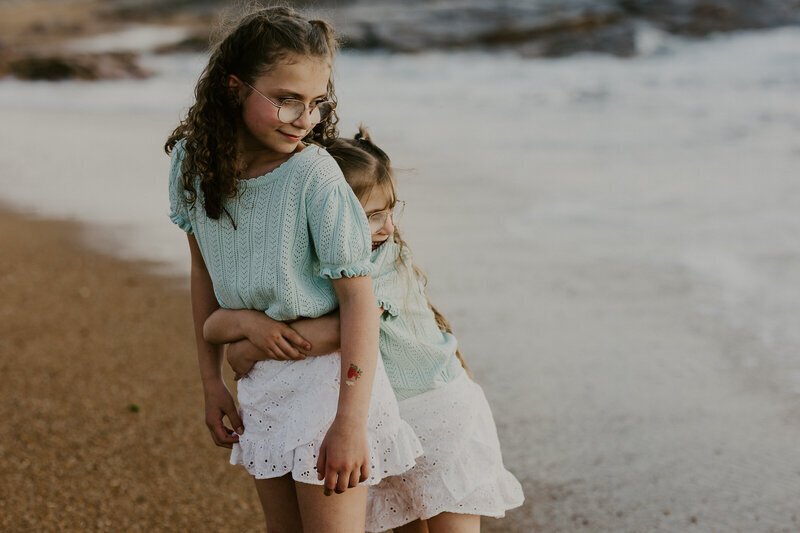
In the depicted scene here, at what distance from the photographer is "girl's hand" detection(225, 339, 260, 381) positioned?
6.26ft

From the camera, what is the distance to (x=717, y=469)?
11.0 ft

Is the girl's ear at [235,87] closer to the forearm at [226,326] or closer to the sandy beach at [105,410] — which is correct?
the forearm at [226,326]

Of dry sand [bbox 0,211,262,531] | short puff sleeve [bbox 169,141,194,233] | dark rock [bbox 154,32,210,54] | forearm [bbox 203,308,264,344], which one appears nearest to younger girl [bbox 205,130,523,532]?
forearm [bbox 203,308,264,344]

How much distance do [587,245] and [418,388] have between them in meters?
4.22

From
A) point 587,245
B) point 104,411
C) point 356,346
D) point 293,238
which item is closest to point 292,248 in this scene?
point 293,238

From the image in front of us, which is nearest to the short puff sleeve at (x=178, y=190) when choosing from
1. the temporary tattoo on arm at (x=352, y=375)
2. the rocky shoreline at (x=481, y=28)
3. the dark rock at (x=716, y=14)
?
the temporary tattoo on arm at (x=352, y=375)

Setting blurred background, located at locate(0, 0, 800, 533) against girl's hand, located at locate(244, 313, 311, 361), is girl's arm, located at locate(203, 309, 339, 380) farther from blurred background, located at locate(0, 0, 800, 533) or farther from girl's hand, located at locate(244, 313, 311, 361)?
blurred background, located at locate(0, 0, 800, 533)

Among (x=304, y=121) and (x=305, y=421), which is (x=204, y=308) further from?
(x=304, y=121)

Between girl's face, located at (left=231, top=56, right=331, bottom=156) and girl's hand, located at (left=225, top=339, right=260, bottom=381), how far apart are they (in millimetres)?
416

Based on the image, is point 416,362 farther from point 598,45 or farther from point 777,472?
point 598,45

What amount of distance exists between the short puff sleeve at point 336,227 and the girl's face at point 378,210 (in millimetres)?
172

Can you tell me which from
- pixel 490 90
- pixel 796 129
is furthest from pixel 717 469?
pixel 490 90

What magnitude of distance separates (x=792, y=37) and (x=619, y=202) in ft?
49.1

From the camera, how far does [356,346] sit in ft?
5.82
